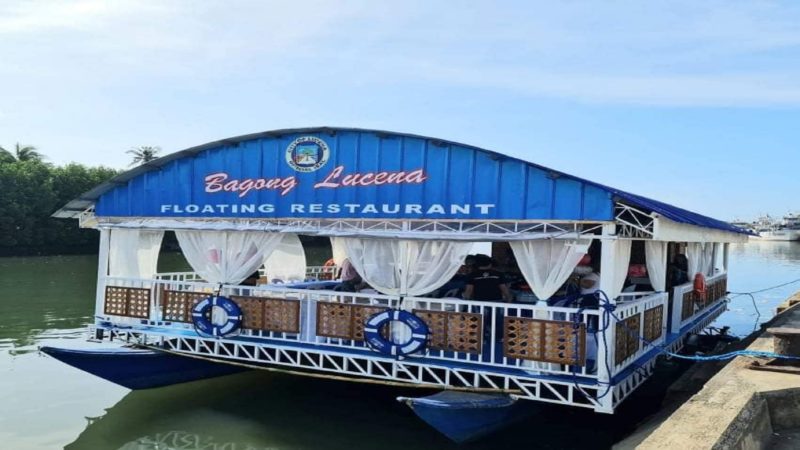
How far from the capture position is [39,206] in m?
39.7

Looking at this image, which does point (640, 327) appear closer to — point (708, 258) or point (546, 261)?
point (546, 261)

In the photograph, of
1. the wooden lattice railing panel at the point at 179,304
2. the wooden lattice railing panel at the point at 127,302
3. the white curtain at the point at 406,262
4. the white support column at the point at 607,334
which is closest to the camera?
the white support column at the point at 607,334

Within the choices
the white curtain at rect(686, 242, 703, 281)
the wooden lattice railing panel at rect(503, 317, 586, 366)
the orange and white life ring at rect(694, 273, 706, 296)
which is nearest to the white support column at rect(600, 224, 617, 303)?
the wooden lattice railing panel at rect(503, 317, 586, 366)

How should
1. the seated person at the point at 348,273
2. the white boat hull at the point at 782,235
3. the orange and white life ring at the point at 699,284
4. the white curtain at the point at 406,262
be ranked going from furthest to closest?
the white boat hull at the point at 782,235, the orange and white life ring at the point at 699,284, the seated person at the point at 348,273, the white curtain at the point at 406,262

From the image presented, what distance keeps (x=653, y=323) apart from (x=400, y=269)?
3.64 m

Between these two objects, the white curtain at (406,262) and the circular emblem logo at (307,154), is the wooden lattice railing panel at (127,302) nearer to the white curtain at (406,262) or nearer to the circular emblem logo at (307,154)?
the circular emblem logo at (307,154)

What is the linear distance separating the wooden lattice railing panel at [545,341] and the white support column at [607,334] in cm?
21

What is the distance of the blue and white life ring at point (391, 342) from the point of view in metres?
8.12

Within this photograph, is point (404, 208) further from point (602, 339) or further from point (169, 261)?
point (169, 261)

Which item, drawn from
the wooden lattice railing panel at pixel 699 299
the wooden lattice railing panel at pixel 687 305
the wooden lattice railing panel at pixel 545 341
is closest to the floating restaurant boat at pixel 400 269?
the wooden lattice railing panel at pixel 545 341

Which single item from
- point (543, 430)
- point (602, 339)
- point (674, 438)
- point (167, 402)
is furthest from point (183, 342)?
point (674, 438)

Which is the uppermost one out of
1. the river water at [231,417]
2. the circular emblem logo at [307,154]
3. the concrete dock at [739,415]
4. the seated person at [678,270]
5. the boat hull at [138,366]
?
the circular emblem logo at [307,154]

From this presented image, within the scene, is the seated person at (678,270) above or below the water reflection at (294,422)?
above

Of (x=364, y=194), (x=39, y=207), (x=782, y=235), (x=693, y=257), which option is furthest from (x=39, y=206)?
(x=782, y=235)
